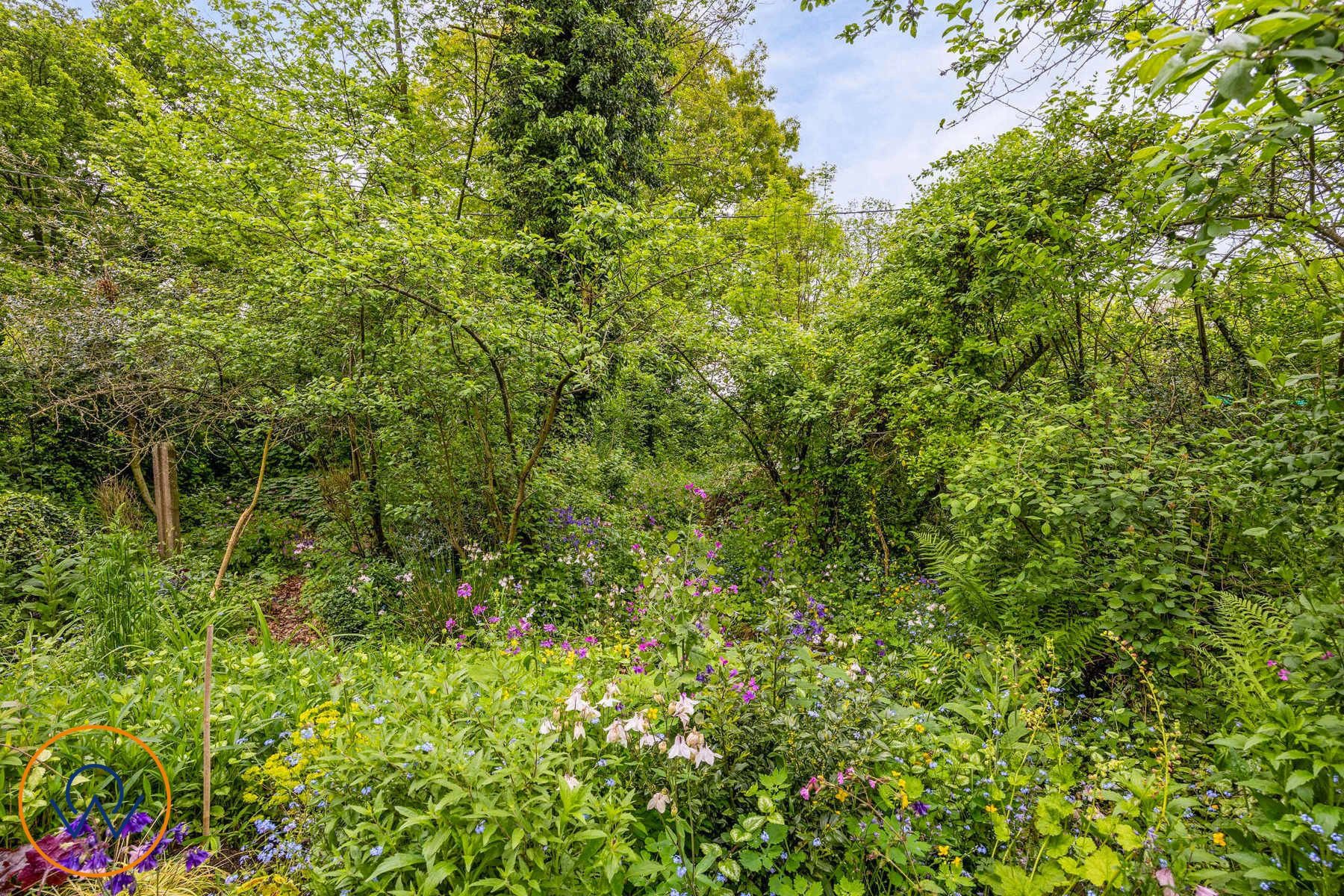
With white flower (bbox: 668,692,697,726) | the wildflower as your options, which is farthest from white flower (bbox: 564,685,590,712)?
white flower (bbox: 668,692,697,726)

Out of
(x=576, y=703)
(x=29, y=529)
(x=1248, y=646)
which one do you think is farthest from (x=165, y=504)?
(x=1248, y=646)

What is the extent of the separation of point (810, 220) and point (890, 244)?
761cm

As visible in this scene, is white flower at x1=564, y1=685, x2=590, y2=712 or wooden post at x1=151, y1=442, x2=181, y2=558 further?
wooden post at x1=151, y1=442, x2=181, y2=558

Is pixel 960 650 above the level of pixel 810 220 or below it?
below

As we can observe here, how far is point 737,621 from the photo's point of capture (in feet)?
14.2

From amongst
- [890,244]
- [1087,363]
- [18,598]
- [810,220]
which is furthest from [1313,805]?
[810,220]

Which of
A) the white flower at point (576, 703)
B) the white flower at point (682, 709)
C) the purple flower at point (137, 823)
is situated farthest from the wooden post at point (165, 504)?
the white flower at point (682, 709)

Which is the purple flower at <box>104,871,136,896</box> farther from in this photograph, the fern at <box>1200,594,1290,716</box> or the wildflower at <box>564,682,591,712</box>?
the fern at <box>1200,594,1290,716</box>

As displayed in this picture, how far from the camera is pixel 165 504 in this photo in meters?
5.29

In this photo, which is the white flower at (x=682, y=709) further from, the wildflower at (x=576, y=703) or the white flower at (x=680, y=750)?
→ the wildflower at (x=576, y=703)

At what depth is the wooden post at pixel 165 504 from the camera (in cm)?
515

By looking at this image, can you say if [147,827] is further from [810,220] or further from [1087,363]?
[810,220]

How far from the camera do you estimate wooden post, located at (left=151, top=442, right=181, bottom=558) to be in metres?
5.15

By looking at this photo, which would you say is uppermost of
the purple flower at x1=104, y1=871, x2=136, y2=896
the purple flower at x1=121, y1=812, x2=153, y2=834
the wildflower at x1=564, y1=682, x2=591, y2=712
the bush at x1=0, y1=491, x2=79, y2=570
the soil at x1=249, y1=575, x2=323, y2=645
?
the wildflower at x1=564, y1=682, x2=591, y2=712
